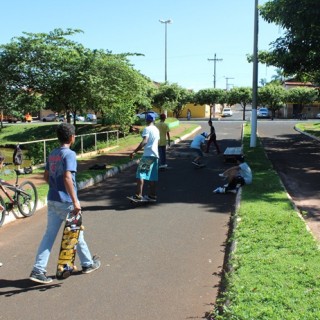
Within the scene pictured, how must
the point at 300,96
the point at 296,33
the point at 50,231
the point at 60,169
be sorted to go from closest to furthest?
the point at 60,169
the point at 50,231
the point at 296,33
the point at 300,96

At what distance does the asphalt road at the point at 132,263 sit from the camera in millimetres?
4109

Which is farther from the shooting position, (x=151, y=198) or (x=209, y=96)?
(x=209, y=96)

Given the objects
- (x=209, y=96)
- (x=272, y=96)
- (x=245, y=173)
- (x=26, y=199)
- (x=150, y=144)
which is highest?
(x=209, y=96)

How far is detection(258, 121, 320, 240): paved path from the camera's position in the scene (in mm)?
8320

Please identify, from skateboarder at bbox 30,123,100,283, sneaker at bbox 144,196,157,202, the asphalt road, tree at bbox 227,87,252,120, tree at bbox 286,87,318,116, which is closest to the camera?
the asphalt road

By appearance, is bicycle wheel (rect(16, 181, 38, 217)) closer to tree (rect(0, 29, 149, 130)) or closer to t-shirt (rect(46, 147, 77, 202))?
t-shirt (rect(46, 147, 77, 202))

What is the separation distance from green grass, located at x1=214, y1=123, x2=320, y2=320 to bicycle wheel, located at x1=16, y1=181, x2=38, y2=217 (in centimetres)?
357

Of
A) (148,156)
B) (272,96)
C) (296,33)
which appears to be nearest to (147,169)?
(148,156)

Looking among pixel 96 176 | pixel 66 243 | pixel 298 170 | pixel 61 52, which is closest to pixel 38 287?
pixel 66 243

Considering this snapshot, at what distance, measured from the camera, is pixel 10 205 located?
24.3ft

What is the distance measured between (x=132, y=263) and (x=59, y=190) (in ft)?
4.41

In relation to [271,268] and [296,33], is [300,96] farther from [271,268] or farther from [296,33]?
[271,268]

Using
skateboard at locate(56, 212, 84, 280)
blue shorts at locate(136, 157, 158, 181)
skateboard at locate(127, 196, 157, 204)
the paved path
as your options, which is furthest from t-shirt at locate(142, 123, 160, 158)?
skateboard at locate(56, 212, 84, 280)

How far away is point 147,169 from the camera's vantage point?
8367 mm
